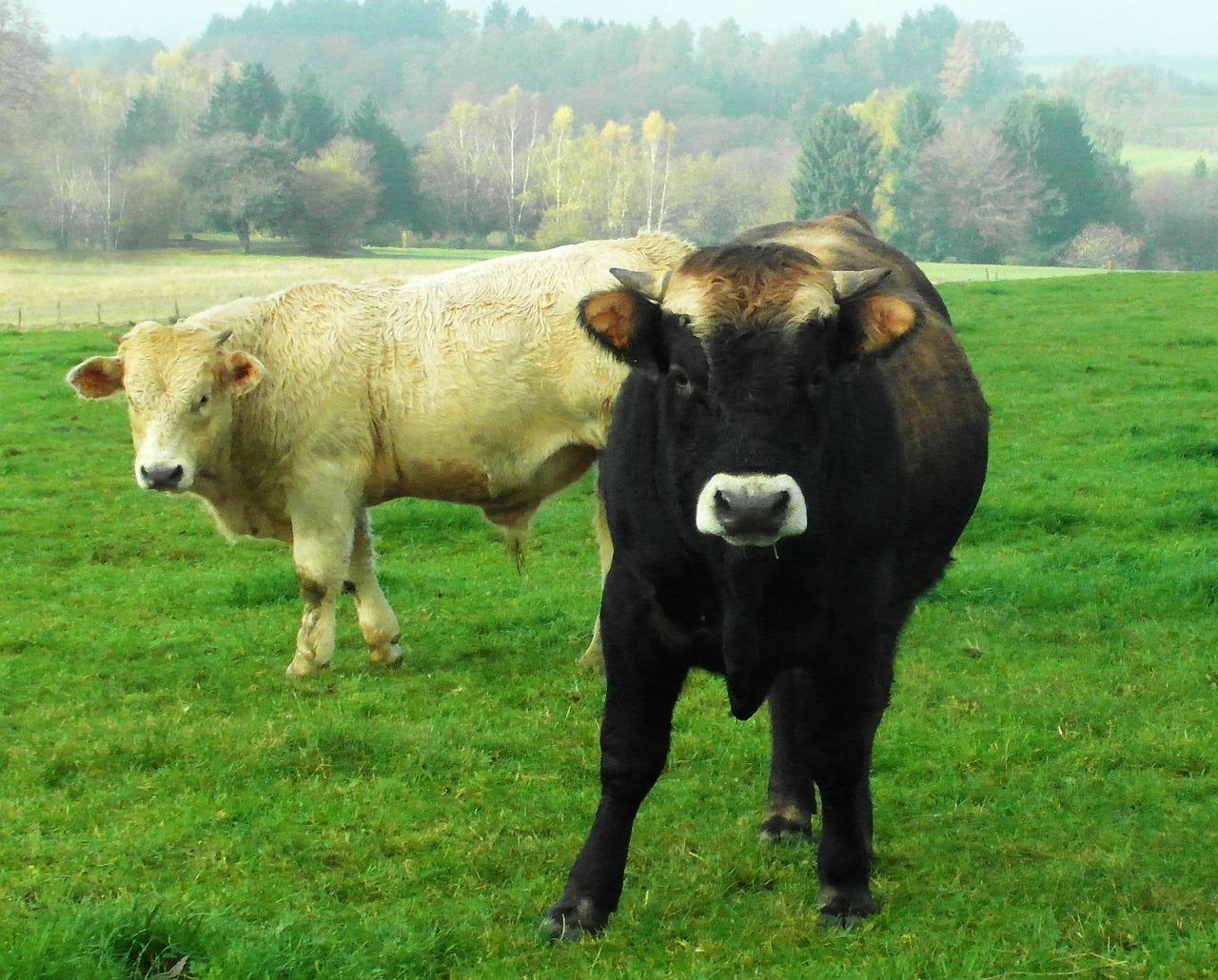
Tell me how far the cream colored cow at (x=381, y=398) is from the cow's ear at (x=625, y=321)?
3417 millimetres

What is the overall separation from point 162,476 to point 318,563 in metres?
1.09

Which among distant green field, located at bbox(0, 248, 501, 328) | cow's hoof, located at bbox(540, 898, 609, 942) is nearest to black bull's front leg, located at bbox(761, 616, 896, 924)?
cow's hoof, located at bbox(540, 898, 609, 942)

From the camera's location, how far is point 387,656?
8523 millimetres

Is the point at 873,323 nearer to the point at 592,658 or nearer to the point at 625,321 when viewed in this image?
the point at 625,321

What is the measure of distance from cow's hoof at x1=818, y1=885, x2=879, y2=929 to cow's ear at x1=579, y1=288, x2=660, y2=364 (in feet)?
6.26

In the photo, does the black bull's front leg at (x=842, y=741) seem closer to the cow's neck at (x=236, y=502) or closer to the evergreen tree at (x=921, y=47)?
the cow's neck at (x=236, y=502)

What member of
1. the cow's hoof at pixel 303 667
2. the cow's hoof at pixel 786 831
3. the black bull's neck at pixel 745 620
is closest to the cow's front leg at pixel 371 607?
the cow's hoof at pixel 303 667

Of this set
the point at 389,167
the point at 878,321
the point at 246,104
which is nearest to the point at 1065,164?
the point at 389,167

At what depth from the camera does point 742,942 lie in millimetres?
4570

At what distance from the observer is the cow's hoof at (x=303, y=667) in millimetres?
8195

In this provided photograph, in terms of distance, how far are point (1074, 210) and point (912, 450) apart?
58.0 metres

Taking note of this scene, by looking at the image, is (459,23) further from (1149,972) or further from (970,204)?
(1149,972)

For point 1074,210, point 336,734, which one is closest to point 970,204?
point 1074,210

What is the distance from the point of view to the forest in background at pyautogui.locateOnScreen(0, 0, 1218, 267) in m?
34.3
